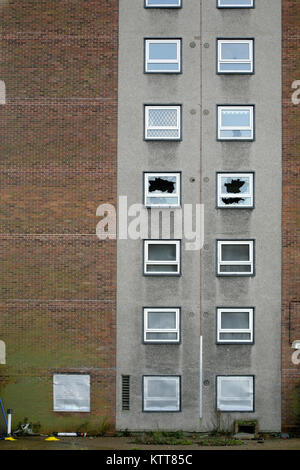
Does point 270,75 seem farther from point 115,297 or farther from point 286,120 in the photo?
point 115,297

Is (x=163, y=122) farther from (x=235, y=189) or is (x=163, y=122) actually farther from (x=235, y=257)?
(x=235, y=257)

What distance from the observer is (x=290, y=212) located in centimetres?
1521

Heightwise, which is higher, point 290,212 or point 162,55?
point 162,55

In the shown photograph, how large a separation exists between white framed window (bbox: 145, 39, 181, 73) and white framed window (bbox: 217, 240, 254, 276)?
4945 mm

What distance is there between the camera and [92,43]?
50.7 feet

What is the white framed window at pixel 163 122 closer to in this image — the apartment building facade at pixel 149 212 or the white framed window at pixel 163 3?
the apartment building facade at pixel 149 212

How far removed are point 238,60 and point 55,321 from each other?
8608 millimetres

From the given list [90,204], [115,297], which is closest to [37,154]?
[90,204]

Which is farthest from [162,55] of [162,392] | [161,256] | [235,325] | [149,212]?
[162,392]

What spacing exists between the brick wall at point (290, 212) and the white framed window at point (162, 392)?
9.29 feet

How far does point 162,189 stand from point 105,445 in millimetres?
6664

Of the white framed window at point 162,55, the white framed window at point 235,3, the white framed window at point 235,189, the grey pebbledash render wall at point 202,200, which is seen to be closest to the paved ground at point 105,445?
the grey pebbledash render wall at point 202,200

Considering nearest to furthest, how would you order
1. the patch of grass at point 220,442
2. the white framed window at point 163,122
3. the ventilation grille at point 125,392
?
the patch of grass at point 220,442 < the ventilation grille at point 125,392 < the white framed window at point 163,122

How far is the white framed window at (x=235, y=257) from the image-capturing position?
15.1m
